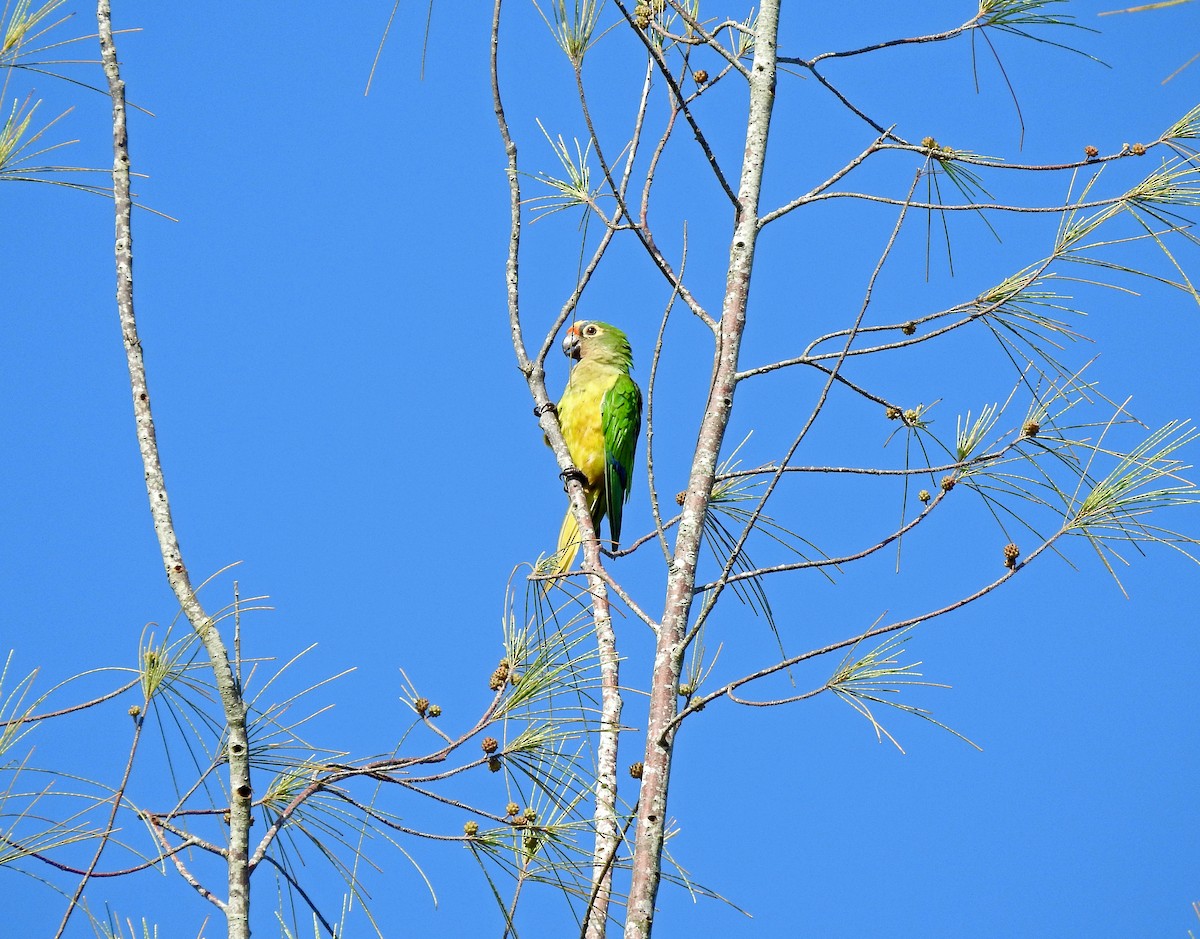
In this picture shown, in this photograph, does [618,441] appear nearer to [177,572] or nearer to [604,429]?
[604,429]

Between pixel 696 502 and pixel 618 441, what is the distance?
8.19 feet

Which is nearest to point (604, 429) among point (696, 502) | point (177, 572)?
point (696, 502)

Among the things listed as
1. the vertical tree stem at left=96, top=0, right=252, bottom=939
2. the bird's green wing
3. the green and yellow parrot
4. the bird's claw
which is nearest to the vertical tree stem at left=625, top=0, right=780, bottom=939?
the vertical tree stem at left=96, top=0, right=252, bottom=939

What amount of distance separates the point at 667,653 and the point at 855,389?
81cm

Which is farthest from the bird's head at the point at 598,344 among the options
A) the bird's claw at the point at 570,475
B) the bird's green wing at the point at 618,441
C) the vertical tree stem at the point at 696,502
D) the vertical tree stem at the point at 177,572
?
the vertical tree stem at the point at 177,572

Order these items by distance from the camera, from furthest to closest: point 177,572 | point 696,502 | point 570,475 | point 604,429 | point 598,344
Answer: point 598,344, point 604,429, point 570,475, point 696,502, point 177,572

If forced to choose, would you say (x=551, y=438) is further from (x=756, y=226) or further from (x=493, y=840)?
(x=493, y=840)

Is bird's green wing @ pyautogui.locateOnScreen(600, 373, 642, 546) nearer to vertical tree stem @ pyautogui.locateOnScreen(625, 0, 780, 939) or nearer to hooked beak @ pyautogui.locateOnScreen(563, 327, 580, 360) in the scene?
hooked beak @ pyautogui.locateOnScreen(563, 327, 580, 360)

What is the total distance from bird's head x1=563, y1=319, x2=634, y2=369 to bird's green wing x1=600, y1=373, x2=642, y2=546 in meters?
0.21

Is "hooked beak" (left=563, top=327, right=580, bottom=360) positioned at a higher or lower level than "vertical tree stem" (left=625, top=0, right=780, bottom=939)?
higher

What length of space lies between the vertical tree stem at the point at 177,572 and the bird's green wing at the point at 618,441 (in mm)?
2693

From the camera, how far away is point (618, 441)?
16.9 feet

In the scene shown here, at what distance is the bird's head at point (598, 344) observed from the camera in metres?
5.49

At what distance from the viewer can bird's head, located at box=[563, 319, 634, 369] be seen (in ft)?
18.0
